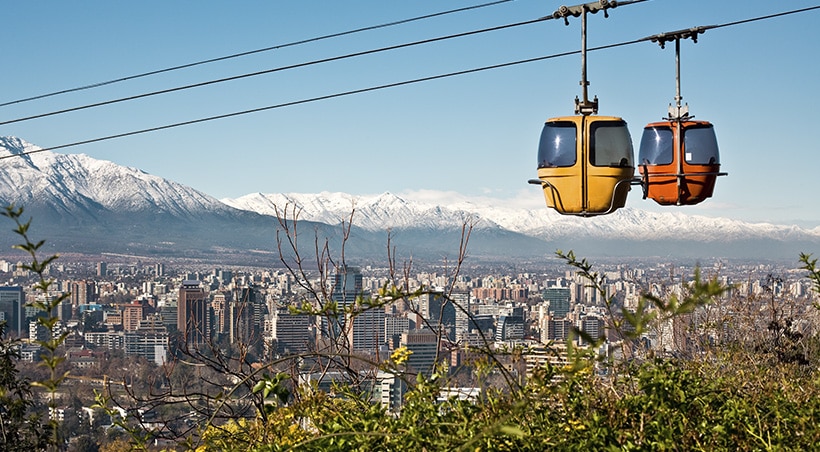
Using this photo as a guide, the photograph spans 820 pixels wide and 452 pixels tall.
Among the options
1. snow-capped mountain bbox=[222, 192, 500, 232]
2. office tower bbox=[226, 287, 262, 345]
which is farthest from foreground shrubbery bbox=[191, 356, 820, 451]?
snow-capped mountain bbox=[222, 192, 500, 232]

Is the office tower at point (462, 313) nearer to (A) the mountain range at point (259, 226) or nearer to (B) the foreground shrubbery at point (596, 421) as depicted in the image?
(B) the foreground shrubbery at point (596, 421)

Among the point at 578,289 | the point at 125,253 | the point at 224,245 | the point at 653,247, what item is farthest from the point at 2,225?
the point at 578,289

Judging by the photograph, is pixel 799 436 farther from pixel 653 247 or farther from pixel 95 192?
pixel 95 192

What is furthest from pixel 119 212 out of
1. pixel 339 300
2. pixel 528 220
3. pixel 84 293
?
pixel 339 300

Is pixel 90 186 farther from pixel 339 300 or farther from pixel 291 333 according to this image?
pixel 339 300

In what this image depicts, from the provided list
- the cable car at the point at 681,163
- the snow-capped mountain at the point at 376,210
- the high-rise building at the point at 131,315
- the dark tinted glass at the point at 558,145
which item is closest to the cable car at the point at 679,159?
the cable car at the point at 681,163

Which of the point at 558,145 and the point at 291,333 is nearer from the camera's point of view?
the point at 558,145
